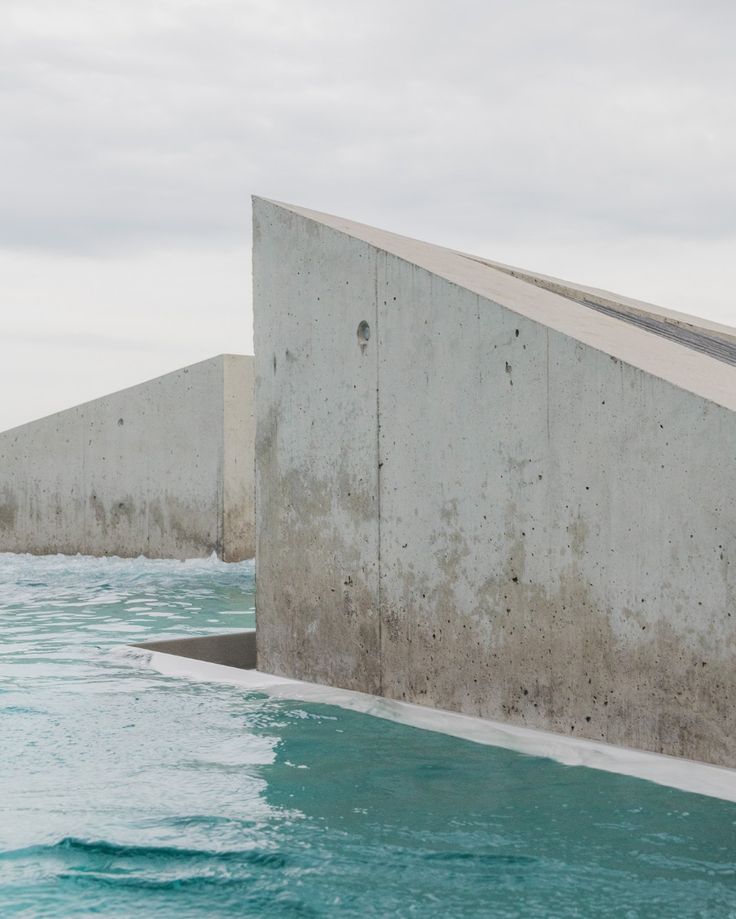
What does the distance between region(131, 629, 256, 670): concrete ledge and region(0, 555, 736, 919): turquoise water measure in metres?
1.51

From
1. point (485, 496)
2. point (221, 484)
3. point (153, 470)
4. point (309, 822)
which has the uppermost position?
point (153, 470)

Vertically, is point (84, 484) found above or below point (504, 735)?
above

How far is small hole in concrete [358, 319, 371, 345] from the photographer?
6.15 metres

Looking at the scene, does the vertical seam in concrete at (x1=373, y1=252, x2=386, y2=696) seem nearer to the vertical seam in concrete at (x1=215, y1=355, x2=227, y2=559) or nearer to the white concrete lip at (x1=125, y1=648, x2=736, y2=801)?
the white concrete lip at (x1=125, y1=648, x2=736, y2=801)

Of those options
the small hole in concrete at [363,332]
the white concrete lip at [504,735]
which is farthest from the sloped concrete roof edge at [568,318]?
the white concrete lip at [504,735]

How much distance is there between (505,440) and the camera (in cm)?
539

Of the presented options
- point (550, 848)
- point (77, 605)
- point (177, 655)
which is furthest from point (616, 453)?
point (77, 605)

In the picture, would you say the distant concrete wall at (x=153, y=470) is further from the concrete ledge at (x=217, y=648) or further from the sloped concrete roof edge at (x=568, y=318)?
the sloped concrete roof edge at (x=568, y=318)

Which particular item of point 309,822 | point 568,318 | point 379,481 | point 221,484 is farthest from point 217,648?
point 221,484

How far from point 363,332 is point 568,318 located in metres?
1.18

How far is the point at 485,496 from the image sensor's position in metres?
5.51

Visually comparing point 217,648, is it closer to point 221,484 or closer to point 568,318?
point 568,318

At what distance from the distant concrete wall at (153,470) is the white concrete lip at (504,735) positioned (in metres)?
8.93

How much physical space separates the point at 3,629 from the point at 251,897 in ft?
22.2
